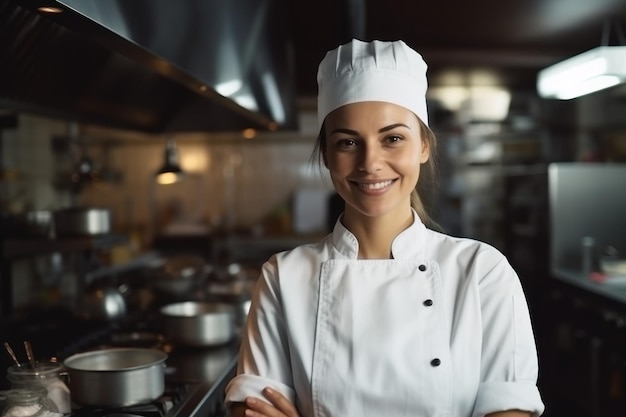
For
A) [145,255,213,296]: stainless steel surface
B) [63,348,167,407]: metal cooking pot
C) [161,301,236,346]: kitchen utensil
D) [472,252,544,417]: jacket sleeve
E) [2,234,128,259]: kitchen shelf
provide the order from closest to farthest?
1. [472,252,544,417]: jacket sleeve
2. [63,348,167,407]: metal cooking pot
3. [161,301,236,346]: kitchen utensil
4. [2,234,128,259]: kitchen shelf
5. [145,255,213,296]: stainless steel surface

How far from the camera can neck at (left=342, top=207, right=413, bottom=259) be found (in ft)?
4.67

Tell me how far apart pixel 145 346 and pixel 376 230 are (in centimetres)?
131

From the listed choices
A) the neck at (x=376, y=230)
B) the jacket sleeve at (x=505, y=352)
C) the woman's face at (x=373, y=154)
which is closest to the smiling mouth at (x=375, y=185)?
the woman's face at (x=373, y=154)

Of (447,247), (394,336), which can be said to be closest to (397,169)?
(447,247)

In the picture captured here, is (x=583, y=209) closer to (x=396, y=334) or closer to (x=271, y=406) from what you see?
(x=396, y=334)

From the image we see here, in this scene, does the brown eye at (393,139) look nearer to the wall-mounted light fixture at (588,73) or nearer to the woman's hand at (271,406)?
the woman's hand at (271,406)

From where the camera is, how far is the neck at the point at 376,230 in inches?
56.0

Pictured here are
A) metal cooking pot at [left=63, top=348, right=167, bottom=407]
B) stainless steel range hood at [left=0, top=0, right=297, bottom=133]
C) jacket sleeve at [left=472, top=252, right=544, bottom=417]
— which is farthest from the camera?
metal cooking pot at [left=63, top=348, right=167, bottom=407]

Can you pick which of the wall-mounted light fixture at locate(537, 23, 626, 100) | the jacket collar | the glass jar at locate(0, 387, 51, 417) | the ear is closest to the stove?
the glass jar at locate(0, 387, 51, 417)

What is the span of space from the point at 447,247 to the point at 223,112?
7.16ft

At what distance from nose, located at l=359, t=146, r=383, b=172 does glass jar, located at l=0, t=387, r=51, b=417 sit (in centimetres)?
91

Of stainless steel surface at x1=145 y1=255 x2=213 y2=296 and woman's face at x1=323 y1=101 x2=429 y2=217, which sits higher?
woman's face at x1=323 y1=101 x2=429 y2=217

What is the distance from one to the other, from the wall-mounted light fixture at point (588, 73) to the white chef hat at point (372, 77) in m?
2.36

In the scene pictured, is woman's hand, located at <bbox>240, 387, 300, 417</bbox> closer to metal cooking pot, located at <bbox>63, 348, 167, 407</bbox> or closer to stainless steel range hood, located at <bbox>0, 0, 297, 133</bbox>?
metal cooking pot, located at <bbox>63, 348, 167, 407</bbox>
